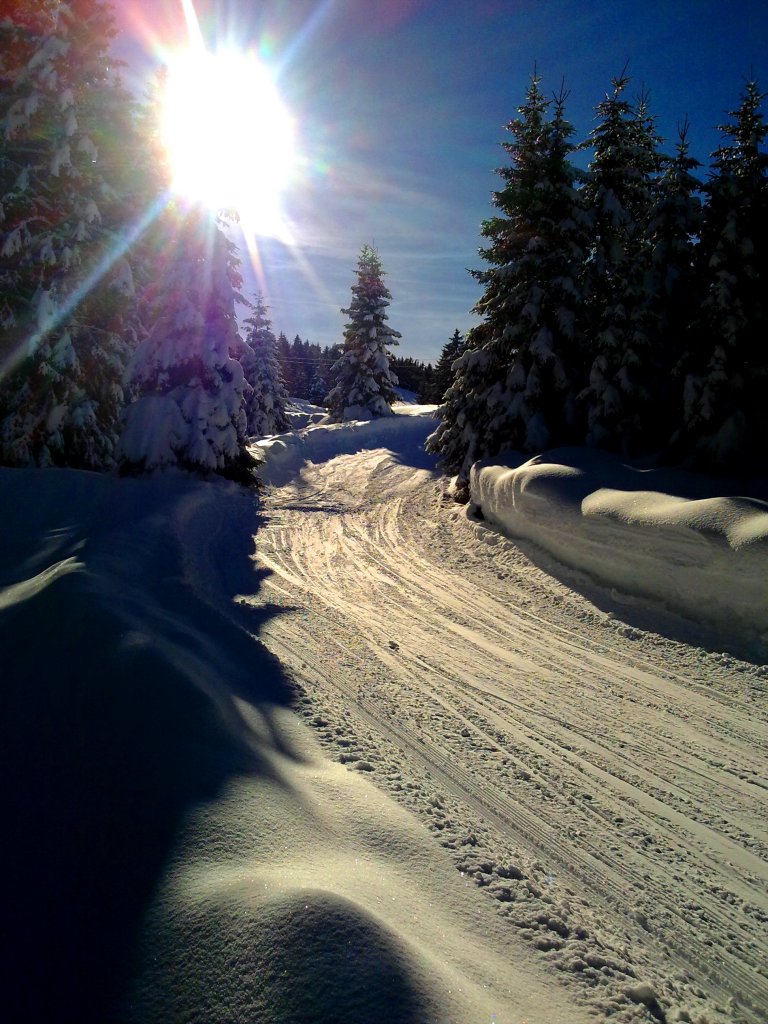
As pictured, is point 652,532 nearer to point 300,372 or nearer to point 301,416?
point 301,416

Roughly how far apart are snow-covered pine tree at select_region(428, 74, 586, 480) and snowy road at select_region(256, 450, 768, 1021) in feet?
20.3

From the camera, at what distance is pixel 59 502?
11742mm

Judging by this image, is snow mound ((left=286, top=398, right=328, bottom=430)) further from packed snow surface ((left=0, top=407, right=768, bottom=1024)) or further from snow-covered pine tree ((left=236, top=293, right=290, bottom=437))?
packed snow surface ((left=0, top=407, right=768, bottom=1024))

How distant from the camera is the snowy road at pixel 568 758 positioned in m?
2.93

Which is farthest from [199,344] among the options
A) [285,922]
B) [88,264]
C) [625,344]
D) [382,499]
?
[285,922]

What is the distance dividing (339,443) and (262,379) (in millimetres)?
17141

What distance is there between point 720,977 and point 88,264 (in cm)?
1818

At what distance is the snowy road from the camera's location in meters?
2.93

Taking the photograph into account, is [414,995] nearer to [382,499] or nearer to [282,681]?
[282,681]

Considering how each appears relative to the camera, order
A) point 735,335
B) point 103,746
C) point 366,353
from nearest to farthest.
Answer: point 103,746
point 735,335
point 366,353

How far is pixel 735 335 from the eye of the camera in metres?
10.7

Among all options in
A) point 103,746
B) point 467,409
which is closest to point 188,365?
point 467,409

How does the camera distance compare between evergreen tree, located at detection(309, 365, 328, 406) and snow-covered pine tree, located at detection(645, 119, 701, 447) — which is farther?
evergreen tree, located at detection(309, 365, 328, 406)

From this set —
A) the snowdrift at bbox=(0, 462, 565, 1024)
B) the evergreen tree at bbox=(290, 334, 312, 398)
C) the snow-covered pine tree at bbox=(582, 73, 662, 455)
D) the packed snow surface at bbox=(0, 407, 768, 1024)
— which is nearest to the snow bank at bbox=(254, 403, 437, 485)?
the snow-covered pine tree at bbox=(582, 73, 662, 455)
